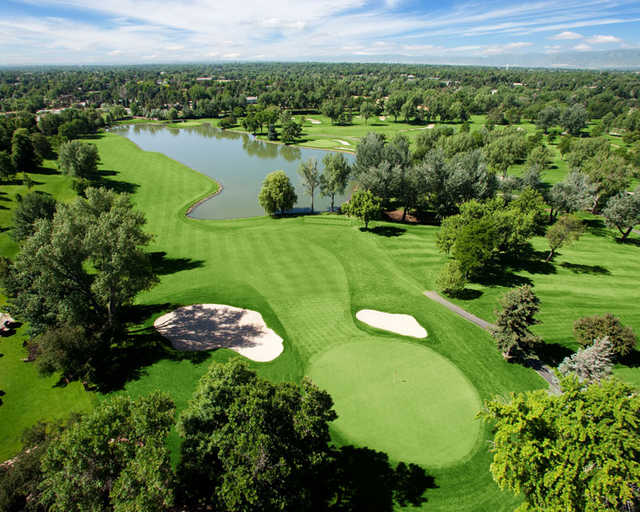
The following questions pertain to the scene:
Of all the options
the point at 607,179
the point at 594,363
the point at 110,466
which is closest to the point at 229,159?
the point at 607,179

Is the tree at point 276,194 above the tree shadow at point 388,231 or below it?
above

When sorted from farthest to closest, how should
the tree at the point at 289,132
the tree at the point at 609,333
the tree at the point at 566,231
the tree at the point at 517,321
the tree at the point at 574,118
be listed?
the tree at the point at 289,132 < the tree at the point at 574,118 < the tree at the point at 566,231 < the tree at the point at 609,333 < the tree at the point at 517,321

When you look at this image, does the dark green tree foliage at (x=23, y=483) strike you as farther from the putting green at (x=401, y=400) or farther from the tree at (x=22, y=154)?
the tree at (x=22, y=154)

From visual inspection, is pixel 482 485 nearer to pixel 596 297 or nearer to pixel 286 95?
pixel 596 297

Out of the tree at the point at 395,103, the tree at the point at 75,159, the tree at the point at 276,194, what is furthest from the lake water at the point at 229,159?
the tree at the point at 395,103

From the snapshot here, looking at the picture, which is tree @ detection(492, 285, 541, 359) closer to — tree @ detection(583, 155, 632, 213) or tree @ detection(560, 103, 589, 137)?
tree @ detection(583, 155, 632, 213)

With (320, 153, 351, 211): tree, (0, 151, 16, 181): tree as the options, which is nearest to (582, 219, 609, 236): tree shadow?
(320, 153, 351, 211): tree

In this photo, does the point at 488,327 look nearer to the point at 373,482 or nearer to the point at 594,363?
the point at 594,363
